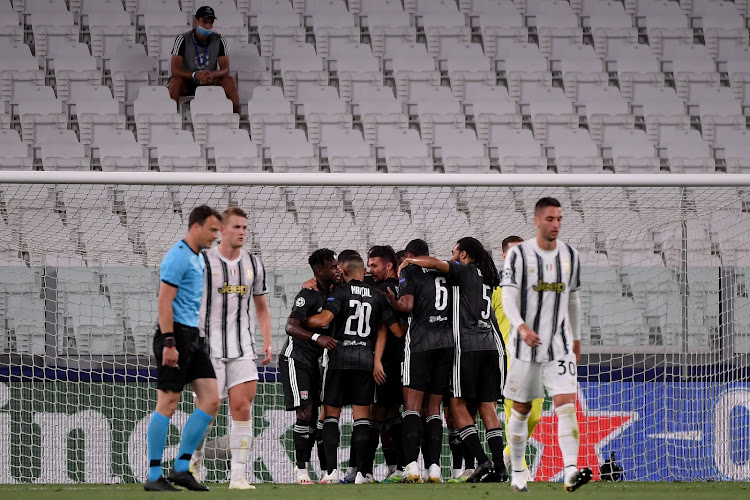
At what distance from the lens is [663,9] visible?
52.3 feet

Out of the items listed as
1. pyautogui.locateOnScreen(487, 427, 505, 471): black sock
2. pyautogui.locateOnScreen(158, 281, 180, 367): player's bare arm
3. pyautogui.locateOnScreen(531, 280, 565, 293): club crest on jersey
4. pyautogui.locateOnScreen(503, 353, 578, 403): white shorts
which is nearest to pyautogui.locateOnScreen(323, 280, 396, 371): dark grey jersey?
pyautogui.locateOnScreen(487, 427, 505, 471): black sock

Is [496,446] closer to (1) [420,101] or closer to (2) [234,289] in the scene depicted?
(2) [234,289]

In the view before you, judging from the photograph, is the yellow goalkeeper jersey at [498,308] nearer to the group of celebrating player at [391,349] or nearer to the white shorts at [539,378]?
the group of celebrating player at [391,349]

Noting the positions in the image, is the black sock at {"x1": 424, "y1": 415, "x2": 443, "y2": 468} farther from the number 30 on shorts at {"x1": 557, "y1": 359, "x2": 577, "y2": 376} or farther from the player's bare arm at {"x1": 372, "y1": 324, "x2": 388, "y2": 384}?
the number 30 on shorts at {"x1": 557, "y1": 359, "x2": 577, "y2": 376}

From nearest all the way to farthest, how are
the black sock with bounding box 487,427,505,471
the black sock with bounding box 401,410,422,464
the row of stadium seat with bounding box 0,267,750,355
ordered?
the black sock with bounding box 487,427,505,471
the black sock with bounding box 401,410,422,464
the row of stadium seat with bounding box 0,267,750,355

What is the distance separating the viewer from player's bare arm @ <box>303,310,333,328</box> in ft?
25.0

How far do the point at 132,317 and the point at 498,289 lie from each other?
124 inches

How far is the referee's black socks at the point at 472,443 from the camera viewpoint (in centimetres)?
735

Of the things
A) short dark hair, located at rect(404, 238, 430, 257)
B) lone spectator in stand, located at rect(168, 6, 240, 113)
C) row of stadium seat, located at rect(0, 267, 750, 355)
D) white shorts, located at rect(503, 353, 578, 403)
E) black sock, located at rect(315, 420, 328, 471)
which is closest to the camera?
white shorts, located at rect(503, 353, 578, 403)

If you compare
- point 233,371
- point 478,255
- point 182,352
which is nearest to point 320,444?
point 478,255

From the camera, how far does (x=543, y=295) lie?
5.74m

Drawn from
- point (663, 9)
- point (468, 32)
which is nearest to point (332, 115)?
point (468, 32)

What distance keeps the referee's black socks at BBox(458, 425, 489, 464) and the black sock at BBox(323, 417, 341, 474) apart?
94cm

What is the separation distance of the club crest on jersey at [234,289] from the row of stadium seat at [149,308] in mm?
2844
